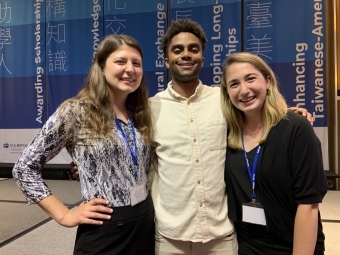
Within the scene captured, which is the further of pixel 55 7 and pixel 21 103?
pixel 21 103

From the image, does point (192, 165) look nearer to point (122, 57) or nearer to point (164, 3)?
point (122, 57)

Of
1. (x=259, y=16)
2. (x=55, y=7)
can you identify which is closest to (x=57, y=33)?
(x=55, y=7)

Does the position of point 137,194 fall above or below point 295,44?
below

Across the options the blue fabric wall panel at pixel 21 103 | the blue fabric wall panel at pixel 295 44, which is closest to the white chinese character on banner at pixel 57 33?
the blue fabric wall panel at pixel 21 103

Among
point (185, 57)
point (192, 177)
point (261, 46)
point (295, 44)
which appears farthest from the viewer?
point (261, 46)

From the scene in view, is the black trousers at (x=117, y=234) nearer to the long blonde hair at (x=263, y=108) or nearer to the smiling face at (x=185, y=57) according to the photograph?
the long blonde hair at (x=263, y=108)

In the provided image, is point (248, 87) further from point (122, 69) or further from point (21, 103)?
point (21, 103)

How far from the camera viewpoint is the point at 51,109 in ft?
16.3

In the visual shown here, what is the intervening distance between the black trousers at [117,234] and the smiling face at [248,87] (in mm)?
574

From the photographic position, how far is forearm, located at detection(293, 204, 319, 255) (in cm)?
119

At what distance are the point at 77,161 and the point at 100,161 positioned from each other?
0.09m

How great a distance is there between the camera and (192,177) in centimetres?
143

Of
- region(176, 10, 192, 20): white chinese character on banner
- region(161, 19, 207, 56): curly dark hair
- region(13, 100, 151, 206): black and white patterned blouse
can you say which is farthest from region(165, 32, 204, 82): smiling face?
region(176, 10, 192, 20): white chinese character on banner

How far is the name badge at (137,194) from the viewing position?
1.29m
